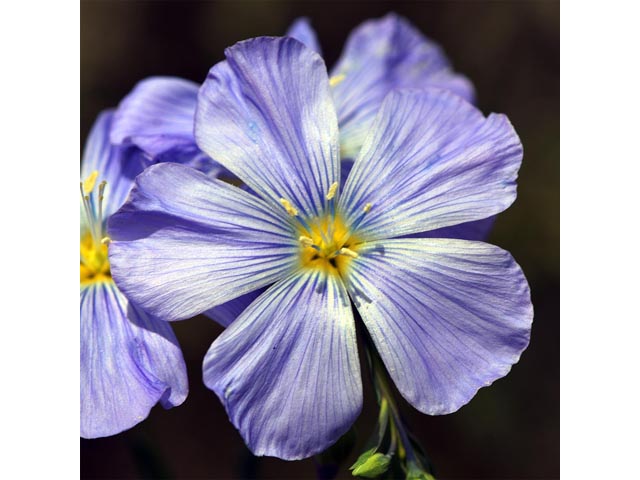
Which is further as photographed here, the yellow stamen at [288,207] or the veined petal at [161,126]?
the veined petal at [161,126]

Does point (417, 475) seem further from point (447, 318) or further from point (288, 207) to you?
point (288, 207)

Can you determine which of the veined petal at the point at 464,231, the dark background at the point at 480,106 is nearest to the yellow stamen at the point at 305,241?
the veined petal at the point at 464,231

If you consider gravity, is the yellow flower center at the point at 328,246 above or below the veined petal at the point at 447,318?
above

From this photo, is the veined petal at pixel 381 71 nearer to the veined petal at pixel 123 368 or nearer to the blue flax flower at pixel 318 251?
the blue flax flower at pixel 318 251

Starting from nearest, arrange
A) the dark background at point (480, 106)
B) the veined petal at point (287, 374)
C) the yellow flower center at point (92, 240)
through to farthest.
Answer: the veined petal at point (287, 374)
the yellow flower center at point (92, 240)
the dark background at point (480, 106)

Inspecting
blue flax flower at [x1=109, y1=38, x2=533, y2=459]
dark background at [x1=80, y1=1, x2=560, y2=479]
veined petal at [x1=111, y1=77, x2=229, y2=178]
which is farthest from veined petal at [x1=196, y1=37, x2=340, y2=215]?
dark background at [x1=80, y1=1, x2=560, y2=479]

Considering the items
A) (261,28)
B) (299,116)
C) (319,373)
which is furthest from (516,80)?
(319,373)
